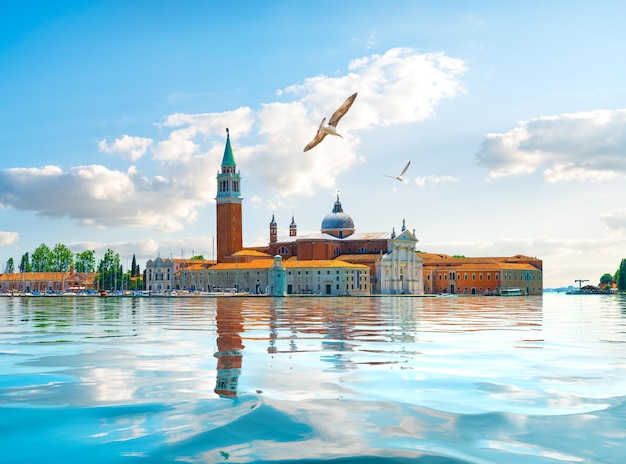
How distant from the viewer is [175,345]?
15.0 metres

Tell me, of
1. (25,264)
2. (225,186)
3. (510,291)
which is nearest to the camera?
(510,291)

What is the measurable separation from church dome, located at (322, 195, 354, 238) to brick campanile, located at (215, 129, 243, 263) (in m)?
14.0

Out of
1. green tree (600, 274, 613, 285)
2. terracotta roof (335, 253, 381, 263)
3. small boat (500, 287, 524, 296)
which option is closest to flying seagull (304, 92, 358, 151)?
terracotta roof (335, 253, 381, 263)

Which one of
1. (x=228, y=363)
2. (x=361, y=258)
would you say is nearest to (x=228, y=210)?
(x=361, y=258)

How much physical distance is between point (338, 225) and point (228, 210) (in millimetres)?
17913

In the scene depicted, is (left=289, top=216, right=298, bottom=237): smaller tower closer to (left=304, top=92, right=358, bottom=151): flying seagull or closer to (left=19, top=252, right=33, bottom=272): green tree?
(left=19, top=252, right=33, bottom=272): green tree

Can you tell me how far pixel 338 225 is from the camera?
117500mm

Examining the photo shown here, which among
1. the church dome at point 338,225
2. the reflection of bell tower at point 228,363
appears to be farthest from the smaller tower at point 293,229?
the reflection of bell tower at point 228,363

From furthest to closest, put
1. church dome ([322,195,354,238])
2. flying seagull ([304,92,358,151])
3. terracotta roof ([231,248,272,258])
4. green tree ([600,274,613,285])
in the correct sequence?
green tree ([600,274,613,285])
church dome ([322,195,354,238])
terracotta roof ([231,248,272,258])
flying seagull ([304,92,358,151])

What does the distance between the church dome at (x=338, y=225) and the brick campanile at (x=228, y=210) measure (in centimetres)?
1399

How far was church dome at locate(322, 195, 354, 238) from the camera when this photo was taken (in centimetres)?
11681

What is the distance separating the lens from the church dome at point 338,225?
117 meters

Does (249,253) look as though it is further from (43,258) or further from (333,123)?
(333,123)

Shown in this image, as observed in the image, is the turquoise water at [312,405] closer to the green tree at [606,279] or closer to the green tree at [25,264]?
the green tree at [25,264]
